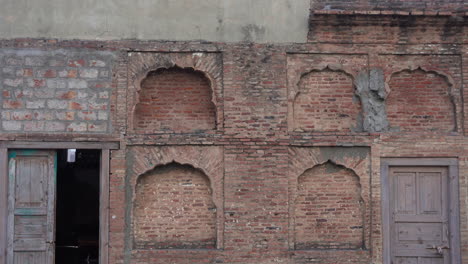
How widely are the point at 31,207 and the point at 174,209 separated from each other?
6.90 ft

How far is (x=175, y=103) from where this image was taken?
9062 millimetres

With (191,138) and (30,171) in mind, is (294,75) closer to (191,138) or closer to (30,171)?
(191,138)

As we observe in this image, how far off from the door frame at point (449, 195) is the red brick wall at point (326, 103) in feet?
2.92

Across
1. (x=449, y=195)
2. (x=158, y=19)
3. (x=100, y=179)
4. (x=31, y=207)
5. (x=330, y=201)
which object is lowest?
(x=31, y=207)

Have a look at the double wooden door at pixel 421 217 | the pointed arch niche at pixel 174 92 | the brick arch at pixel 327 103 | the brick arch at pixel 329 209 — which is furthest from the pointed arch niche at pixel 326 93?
the pointed arch niche at pixel 174 92

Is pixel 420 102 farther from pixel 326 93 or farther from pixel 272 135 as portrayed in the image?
pixel 272 135

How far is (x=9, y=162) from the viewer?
28.4 ft

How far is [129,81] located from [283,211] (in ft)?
9.97

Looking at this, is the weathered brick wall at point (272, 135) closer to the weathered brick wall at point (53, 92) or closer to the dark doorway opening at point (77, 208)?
the weathered brick wall at point (53, 92)

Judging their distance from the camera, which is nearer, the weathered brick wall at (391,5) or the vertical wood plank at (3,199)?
the vertical wood plank at (3,199)

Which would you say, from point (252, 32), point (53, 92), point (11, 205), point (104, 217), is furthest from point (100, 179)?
point (252, 32)

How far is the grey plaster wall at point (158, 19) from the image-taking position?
8.74 metres

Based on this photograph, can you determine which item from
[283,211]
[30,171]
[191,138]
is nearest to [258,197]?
[283,211]

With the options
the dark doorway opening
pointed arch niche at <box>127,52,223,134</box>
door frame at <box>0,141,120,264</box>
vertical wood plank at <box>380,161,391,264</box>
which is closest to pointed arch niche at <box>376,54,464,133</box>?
vertical wood plank at <box>380,161,391,264</box>
